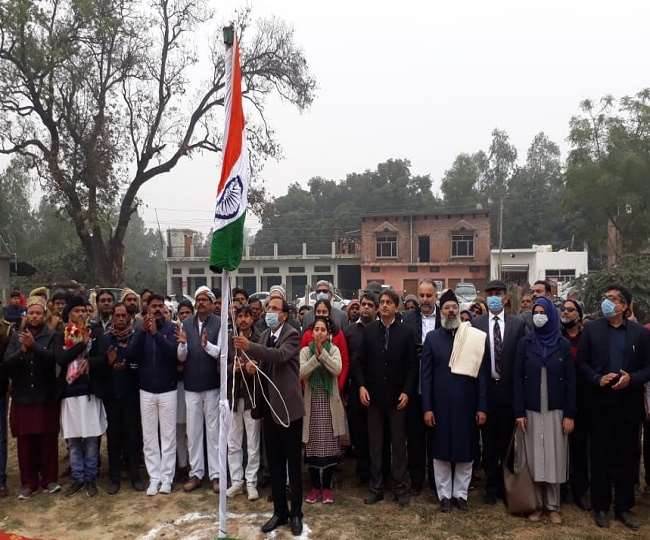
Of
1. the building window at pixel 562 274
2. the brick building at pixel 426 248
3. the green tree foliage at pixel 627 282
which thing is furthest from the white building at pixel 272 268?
the green tree foliage at pixel 627 282

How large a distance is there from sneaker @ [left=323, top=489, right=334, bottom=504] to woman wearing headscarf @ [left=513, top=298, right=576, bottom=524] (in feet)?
5.57

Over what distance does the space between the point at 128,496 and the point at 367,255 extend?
34359mm

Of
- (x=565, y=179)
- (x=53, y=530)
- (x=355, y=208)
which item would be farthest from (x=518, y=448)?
(x=355, y=208)

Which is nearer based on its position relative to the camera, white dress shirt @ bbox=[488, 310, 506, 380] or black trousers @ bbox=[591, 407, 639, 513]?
black trousers @ bbox=[591, 407, 639, 513]

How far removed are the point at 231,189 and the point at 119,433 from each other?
2.98m

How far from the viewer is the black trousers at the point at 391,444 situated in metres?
5.17

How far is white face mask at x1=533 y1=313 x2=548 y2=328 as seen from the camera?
4672mm

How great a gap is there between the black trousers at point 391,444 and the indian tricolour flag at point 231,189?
2.06 meters

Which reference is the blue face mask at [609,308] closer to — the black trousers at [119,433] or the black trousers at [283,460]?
the black trousers at [283,460]

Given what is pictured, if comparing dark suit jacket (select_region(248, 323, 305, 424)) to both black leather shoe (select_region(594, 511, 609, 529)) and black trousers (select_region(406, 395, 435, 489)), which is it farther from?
black leather shoe (select_region(594, 511, 609, 529))

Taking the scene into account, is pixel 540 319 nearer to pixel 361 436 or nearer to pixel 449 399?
pixel 449 399

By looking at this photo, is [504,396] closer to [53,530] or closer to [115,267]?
[53,530]

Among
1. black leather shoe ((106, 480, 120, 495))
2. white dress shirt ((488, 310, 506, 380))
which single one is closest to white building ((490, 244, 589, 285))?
white dress shirt ((488, 310, 506, 380))

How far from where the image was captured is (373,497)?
16.8 feet
